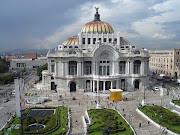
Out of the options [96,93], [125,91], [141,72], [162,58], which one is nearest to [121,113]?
[96,93]

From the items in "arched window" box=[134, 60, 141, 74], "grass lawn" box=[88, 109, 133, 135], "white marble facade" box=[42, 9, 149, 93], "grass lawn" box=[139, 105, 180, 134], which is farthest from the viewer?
"arched window" box=[134, 60, 141, 74]

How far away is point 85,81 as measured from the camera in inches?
2783

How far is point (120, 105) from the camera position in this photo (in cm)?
5291

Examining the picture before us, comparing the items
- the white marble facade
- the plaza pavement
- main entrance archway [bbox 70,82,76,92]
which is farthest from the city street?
the white marble facade

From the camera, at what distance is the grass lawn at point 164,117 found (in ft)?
123

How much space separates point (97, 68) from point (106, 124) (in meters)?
35.6

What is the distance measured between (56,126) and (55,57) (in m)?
38.9

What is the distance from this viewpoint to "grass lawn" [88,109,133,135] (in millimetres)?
34366

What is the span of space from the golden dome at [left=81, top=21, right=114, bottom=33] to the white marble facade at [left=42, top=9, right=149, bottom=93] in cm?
316

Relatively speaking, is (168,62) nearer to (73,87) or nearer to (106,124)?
(73,87)

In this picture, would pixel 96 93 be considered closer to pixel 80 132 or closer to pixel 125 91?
pixel 125 91

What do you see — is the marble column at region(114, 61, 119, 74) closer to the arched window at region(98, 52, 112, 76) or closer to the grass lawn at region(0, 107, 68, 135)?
the arched window at region(98, 52, 112, 76)

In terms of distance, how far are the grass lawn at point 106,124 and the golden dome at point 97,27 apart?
144 ft

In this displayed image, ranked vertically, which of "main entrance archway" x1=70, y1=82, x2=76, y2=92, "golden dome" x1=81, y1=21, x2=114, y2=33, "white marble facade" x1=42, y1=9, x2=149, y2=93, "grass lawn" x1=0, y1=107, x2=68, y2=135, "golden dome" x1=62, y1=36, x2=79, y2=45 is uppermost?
"golden dome" x1=81, y1=21, x2=114, y2=33
